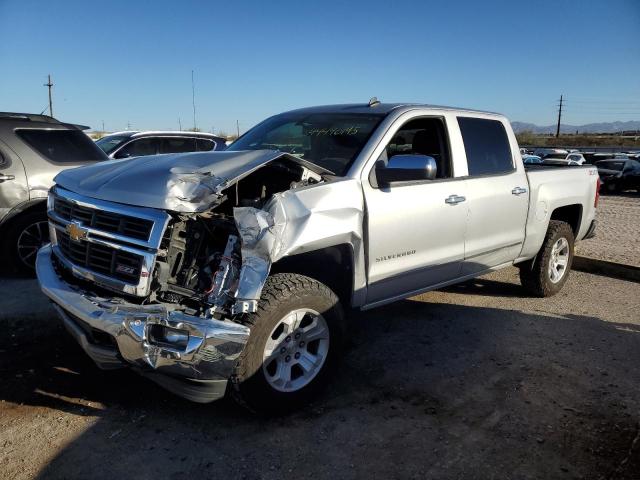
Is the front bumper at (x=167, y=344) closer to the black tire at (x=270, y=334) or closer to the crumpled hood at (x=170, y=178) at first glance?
the black tire at (x=270, y=334)

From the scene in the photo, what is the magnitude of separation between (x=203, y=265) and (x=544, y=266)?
3969 millimetres

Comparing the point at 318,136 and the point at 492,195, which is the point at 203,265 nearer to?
the point at 318,136

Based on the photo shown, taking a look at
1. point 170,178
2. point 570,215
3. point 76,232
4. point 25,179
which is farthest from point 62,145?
point 570,215

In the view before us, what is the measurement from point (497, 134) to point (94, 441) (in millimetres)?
4216

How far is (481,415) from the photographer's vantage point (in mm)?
3336

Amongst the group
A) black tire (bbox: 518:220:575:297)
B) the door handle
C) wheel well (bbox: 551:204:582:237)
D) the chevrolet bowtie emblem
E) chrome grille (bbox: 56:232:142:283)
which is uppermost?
the door handle

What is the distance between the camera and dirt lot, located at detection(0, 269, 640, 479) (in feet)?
9.20

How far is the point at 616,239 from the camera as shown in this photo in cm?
904

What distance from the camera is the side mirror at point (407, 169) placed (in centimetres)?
367

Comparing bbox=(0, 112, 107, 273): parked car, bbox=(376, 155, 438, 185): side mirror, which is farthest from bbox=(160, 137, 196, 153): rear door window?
bbox=(376, 155, 438, 185): side mirror

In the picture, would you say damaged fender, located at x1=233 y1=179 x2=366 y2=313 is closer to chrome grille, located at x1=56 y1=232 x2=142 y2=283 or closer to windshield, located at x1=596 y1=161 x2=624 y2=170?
chrome grille, located at x1=56 y1=232 x2=142 y2=283

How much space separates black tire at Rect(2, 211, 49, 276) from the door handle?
454 cm

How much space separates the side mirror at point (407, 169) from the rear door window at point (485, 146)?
979mm

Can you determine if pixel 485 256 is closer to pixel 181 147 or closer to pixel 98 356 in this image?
pixel 98 356
